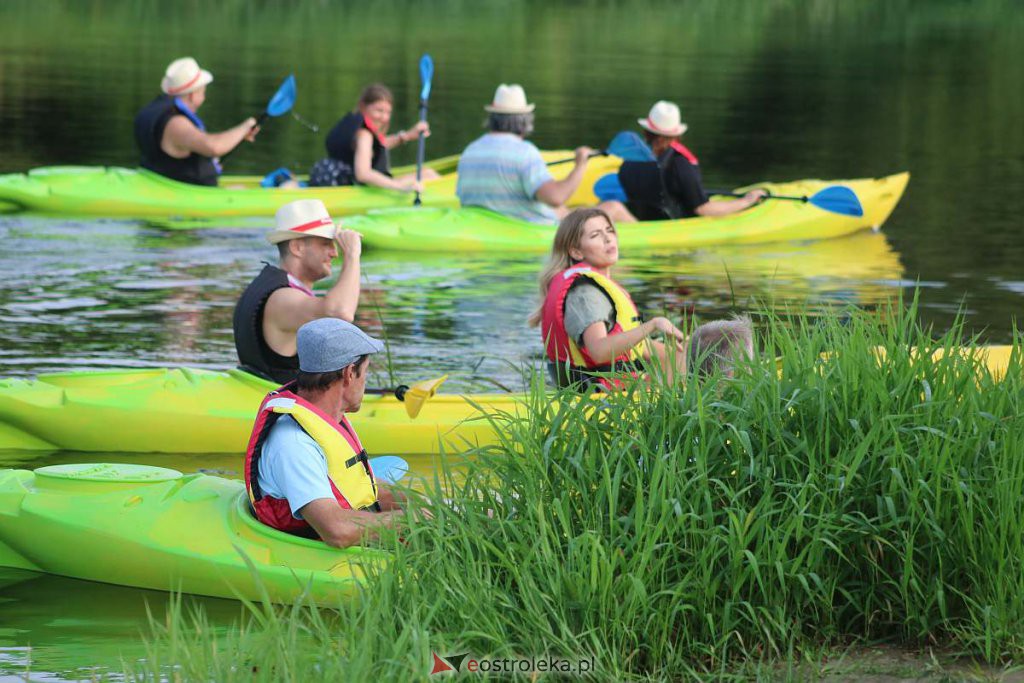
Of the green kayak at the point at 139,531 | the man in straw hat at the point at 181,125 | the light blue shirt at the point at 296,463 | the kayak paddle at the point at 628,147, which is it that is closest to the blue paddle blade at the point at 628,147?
the kayak paddle at the point at 628,147

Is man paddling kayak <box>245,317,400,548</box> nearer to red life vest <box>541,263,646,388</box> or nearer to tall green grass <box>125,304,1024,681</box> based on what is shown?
tall green grass <box>125,304,1024,681</box>

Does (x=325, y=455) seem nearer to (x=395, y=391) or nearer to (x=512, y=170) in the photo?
(x=395, y=391)

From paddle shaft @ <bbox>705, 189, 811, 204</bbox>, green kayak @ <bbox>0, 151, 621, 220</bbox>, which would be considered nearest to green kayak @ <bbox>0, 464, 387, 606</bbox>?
green kayak @ <bbox>0, 151, 621, 220</bbox>

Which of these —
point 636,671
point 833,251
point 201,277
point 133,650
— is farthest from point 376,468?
point 833,251

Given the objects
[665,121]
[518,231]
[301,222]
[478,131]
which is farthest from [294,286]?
[478,131]

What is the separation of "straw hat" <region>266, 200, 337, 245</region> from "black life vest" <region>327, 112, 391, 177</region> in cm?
648

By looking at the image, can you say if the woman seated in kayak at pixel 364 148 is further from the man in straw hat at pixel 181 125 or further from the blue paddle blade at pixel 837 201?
the blue paddle blade at pixel 837 201

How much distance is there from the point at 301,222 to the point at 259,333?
53cm

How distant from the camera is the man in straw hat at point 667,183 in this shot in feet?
38.2

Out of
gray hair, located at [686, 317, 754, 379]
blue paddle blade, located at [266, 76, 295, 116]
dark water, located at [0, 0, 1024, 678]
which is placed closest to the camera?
gray hair, located at [686, 317, 754, 379]

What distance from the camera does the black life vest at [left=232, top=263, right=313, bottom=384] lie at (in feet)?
21.2

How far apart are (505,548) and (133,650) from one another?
125 centimetres

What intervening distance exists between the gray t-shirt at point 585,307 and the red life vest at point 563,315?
0.07ft

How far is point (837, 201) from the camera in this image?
Result: 41.2 feet
